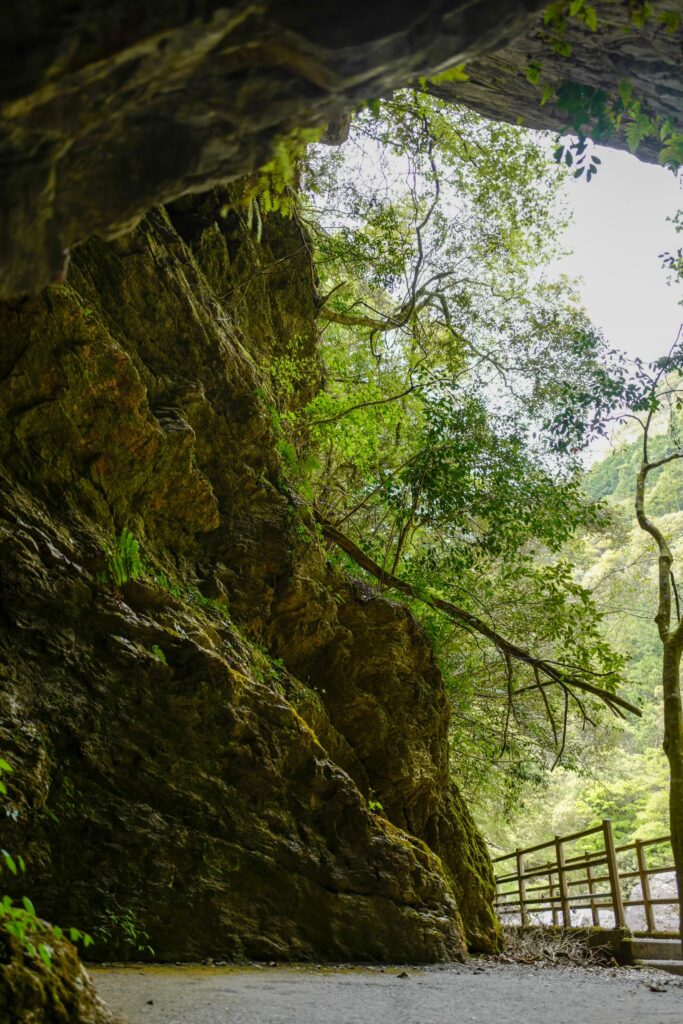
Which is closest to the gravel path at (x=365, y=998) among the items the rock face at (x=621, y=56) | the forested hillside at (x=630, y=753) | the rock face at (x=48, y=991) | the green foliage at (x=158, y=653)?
the rock face at (x=48, y=991)

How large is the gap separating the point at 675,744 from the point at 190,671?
4.73 meters

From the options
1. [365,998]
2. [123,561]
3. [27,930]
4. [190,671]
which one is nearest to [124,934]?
[365,998]

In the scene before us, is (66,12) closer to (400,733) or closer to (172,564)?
(172,564)

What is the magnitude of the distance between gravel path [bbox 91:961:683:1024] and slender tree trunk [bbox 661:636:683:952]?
1472mm

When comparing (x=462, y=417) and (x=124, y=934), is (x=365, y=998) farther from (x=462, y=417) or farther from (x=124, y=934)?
(x=462, y=417)

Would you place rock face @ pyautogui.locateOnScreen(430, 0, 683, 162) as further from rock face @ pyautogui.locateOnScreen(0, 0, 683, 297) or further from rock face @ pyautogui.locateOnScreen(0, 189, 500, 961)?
rock face @ pyautogui.locateOnScreen(0, 189, 500, 961)

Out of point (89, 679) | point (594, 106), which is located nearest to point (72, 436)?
point (89, 679)

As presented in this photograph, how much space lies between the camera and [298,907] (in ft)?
17.0

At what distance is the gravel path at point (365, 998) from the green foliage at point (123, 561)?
2403mm

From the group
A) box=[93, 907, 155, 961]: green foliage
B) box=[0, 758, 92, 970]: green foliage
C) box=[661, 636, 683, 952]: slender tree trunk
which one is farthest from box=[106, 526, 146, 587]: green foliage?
box=[661, 636, 683, 952]: slender tree trunk

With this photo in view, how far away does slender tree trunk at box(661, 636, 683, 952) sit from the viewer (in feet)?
21.4

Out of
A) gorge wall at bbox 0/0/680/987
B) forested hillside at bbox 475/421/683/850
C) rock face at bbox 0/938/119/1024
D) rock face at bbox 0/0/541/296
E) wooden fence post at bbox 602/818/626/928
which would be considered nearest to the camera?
rock face at bbox 0/0/541/296

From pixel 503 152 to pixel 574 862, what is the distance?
36.1ft

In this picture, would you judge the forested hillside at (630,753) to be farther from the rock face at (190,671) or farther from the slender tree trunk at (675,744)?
the rock face at (190,671)
